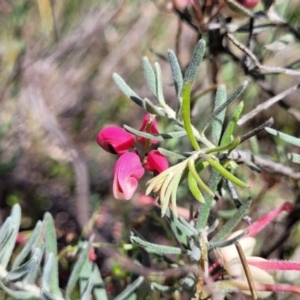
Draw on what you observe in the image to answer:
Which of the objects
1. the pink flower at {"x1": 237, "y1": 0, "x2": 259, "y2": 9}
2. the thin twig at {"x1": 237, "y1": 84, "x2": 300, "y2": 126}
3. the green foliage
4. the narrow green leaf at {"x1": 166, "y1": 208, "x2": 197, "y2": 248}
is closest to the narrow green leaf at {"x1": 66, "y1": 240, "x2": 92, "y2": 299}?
the green foliage

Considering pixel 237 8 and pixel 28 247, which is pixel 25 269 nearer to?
pixel 28 247

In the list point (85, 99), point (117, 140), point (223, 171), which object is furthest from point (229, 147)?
point (85, 99)

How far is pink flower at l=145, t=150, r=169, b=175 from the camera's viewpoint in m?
0.47

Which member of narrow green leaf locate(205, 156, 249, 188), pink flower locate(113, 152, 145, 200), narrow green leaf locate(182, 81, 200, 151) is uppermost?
narrow green leaf locate(182, 81, 200, 151)

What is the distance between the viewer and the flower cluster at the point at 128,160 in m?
0.46

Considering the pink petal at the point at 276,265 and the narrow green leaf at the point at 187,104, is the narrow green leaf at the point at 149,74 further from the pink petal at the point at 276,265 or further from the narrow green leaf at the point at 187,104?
the pink petal at the point at 276,265

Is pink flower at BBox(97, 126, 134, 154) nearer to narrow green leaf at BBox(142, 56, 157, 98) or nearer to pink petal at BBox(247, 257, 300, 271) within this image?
narrow green leaf at BBox(142, 56, 157, 98)

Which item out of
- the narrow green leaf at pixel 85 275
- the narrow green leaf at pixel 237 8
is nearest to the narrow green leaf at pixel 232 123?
the narrow green leaf at pixel 237 8

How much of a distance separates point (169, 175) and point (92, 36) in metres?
1.16

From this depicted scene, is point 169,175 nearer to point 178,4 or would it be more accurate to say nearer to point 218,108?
point 218,108

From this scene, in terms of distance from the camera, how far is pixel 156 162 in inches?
18.7

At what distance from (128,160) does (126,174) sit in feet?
0.06

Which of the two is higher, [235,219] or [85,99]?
[235,219]

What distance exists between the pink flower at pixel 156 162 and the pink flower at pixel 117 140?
0.03 m
